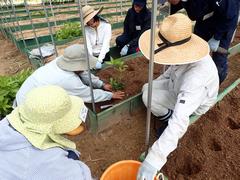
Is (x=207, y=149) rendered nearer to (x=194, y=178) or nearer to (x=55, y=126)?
(x=194, y=178)

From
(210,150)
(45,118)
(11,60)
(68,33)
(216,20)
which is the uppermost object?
(216,20)

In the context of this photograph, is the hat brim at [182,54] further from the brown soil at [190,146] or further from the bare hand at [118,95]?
the bare hand at [118,95]

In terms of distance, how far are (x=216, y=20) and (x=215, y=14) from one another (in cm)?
8

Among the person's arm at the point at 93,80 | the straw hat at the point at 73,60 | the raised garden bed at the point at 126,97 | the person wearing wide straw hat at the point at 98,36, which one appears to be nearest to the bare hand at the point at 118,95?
the raised garden bed at the point at 126,97

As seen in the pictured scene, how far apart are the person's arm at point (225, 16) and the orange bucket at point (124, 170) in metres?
1.68

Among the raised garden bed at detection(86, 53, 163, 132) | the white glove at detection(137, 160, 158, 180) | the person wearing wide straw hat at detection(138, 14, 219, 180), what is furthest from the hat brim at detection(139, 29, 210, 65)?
the raised garden bed at detection(86, 53, 163, 132)

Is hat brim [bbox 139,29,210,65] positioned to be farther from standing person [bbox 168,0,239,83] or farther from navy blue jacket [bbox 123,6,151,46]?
navy blue jacket [bbox 123,6,151,46]

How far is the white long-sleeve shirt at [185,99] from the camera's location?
1.54 meters

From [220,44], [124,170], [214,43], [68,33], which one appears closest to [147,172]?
[124,170]

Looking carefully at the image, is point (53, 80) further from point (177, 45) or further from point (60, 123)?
point (177, 45)

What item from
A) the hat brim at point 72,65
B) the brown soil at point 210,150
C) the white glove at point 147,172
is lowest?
the brown soil at point 210,150

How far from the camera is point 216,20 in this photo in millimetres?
2545

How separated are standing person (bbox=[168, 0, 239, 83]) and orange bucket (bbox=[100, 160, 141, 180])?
165 centimetres

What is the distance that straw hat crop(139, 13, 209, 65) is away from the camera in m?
1.66
